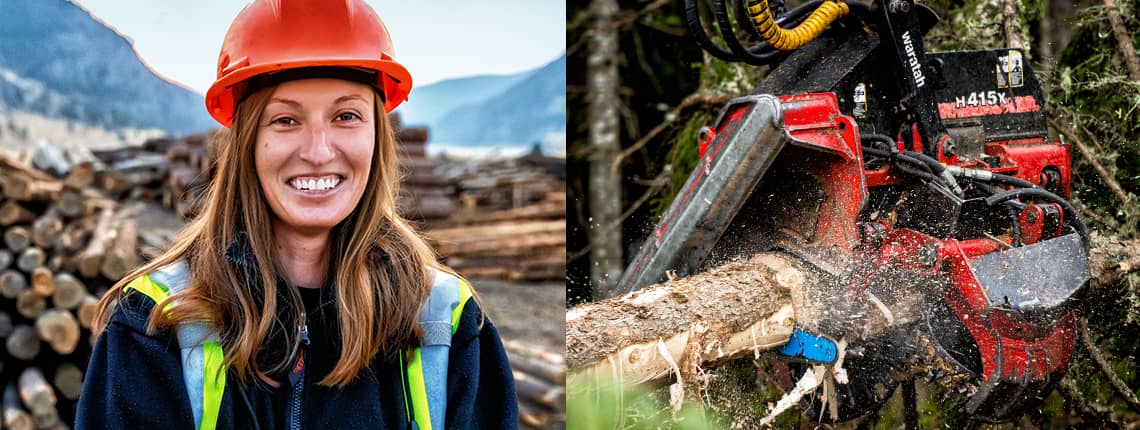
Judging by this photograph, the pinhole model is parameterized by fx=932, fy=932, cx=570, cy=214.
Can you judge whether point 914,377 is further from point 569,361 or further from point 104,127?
point 104,127

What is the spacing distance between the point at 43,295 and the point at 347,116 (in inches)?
84.4

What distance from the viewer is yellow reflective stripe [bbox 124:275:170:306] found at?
142 cm

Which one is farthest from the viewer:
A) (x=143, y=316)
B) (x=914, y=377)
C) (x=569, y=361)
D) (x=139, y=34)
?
(x=914, y=377)

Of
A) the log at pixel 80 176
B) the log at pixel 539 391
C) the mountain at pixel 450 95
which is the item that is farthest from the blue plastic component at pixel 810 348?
the log at pixel 80 176

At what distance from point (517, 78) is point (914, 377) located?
1639 mm

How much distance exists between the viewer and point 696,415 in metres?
2.67

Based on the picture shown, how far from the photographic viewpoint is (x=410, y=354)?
160 cm

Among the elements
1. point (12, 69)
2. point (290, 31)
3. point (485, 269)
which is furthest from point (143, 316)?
point (485, 269)

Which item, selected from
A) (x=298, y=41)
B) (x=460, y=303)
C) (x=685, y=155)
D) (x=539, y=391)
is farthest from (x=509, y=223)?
(x=298, y=41)

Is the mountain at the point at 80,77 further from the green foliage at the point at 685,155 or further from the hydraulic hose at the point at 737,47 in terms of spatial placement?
the green foliage at the point at 685,155

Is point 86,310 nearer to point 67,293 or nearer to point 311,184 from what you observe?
point 67,293

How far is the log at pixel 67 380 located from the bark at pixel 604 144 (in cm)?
208

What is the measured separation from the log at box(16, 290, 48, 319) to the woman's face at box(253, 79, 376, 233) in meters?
2.01

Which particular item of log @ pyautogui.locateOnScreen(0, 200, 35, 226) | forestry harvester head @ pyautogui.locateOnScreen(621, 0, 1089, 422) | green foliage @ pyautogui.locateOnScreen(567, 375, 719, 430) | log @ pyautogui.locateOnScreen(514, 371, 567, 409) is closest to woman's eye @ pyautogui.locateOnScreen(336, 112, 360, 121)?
green foliage @ pyautogui.locateOnScreen(567, 375, 719, 430)
